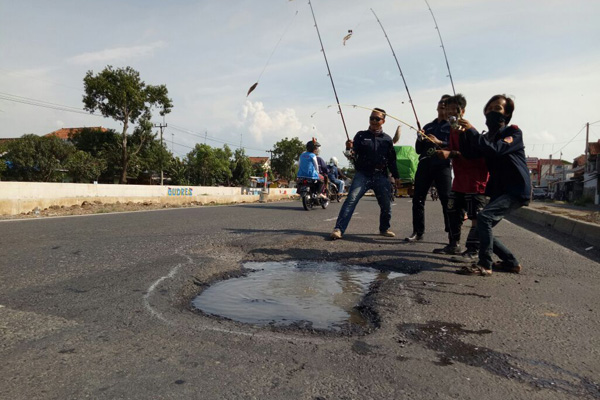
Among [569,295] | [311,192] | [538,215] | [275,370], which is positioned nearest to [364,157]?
[569,295]

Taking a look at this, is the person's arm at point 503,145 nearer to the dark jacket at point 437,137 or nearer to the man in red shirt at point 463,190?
the man in red shirt at point 463,190

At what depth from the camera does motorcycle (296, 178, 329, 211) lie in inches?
468

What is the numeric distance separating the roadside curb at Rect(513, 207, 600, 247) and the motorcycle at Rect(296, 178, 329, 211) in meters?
5.64

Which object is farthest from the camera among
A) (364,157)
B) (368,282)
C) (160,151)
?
(160,151)

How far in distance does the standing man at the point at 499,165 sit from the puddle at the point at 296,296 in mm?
851

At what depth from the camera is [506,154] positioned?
3.83 meters

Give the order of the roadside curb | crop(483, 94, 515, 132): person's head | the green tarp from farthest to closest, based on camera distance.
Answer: the green tarp < the roadside curb < crop(483, 94, 515, 132): person's head

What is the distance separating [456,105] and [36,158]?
140 feet

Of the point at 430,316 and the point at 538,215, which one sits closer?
the point at 430,316

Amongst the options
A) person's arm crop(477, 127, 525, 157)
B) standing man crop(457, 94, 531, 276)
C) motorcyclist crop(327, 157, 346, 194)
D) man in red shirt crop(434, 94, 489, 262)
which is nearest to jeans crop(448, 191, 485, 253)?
man in red shirt crop(434, 94, 489, 262)

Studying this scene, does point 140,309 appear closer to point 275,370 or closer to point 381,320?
point 275,370

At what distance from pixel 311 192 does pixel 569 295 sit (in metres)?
9.12

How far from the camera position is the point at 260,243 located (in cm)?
550

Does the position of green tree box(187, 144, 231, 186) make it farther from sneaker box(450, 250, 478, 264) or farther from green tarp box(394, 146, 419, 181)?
sneaker box(450, 250, 478, 264)
